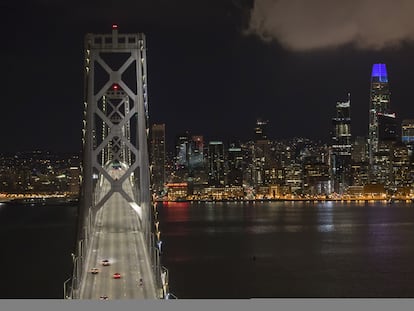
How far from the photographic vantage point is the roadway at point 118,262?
18.2ft

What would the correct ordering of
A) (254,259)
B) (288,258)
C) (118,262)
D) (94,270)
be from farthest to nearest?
(288,258), (254,259), (118,262), (94,270)

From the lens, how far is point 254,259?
1717cm

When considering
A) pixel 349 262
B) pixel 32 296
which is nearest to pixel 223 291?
pixel 32 296

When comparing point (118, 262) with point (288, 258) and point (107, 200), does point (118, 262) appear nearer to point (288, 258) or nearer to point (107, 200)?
point (107, 200)

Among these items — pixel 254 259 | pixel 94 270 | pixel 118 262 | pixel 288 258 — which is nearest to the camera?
pixel 94 270

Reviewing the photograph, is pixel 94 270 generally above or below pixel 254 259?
above

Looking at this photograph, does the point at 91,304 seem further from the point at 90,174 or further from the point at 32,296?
the point at 32,296

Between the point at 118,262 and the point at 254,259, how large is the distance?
10.4m

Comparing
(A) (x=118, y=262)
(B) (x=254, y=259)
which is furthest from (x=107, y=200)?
(B) (x=254, y=259)

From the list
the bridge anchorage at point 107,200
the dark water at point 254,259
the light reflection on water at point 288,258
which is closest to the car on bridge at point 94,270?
the bridge anchorage at point 107,200

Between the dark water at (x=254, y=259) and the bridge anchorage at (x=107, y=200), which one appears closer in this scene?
Result: the bridge anchorage at (x=107, y=200)

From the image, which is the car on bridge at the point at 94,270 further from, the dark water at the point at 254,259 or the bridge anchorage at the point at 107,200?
the dark water at the point at 254,259

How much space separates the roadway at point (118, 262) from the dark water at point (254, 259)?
7.13 ft

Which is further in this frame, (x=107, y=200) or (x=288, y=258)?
(x=288, y=258)
